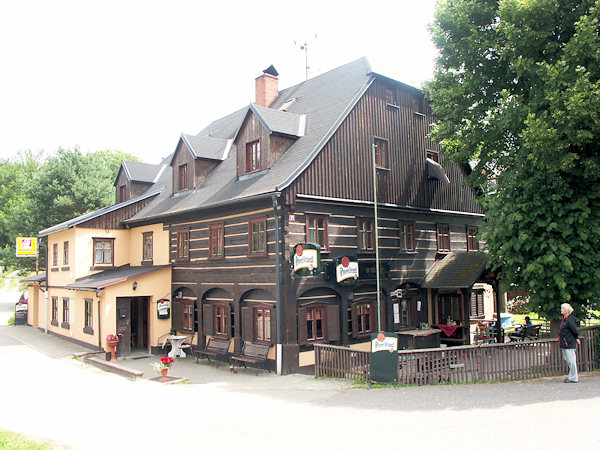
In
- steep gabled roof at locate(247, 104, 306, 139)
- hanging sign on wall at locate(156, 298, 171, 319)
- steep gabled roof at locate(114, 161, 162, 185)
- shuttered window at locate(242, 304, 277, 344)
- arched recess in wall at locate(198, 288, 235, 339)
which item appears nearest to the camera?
shuttered window at locate(242, 304, 277, 344)

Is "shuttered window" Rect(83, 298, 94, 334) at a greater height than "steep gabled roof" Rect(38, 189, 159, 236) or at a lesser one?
lesser

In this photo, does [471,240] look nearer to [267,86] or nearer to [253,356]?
[267,86]

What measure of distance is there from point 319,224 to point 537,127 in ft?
24.7

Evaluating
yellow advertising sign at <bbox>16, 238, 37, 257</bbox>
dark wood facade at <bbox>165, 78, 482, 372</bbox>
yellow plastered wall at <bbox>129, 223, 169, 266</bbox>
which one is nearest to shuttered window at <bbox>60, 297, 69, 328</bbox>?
yellow plastered wall at <bbox>129, 223, 169, 266</bbox>

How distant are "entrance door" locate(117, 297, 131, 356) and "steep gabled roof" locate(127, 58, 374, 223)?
407cm

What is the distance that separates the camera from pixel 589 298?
47.3 ft

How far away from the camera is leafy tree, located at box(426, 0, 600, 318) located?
13.3 meters

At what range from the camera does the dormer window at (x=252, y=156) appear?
19.1 metres

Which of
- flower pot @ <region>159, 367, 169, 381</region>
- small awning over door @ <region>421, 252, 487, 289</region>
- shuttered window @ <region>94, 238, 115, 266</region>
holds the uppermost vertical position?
shuttered window @ <region>94, 238, 115, 266</region>

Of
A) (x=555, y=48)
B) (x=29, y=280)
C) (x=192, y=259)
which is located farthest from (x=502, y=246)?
(x=29, y=280)

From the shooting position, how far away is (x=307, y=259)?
52.2 ft

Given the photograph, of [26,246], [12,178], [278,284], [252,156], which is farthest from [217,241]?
[12,178]

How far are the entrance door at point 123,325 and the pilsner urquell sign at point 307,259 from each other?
30.2 feet

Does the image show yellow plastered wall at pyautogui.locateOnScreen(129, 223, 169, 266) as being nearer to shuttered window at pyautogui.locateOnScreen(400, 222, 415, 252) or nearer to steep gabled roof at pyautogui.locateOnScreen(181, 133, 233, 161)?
steep gabled roof at pyautogui.locateOnScreen(181, 133, 233, 161)
